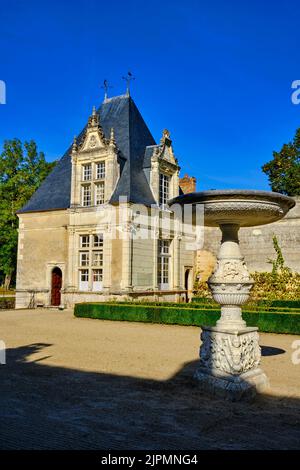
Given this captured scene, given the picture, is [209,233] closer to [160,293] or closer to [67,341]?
[160,293]

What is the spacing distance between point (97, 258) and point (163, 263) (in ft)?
10.6

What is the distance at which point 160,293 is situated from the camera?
18812 millimetres

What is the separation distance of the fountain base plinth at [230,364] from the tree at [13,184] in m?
29.0

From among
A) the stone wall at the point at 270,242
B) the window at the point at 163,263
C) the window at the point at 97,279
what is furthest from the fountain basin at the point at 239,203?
the stone wall at the point at 270,242

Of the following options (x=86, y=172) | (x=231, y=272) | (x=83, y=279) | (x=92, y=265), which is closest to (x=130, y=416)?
(x=231, y=272)

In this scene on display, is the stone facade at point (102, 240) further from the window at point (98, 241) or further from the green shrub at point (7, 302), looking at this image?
the green shrub at point (7, 302)

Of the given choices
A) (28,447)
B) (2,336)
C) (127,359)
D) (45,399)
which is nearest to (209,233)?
(2,336)

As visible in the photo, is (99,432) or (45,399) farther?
(45,399)

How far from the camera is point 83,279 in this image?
18906 millimetres

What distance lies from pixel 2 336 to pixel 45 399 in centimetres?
627

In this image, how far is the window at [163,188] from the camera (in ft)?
65.1

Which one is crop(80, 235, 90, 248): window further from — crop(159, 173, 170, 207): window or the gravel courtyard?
the gravel courtyard

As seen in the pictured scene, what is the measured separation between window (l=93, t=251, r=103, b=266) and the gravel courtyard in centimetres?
897

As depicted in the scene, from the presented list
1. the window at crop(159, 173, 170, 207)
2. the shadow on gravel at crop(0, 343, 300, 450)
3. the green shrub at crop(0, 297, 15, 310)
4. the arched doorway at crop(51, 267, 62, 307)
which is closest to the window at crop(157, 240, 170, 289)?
the window at crop(159, 173, 170, 207)
